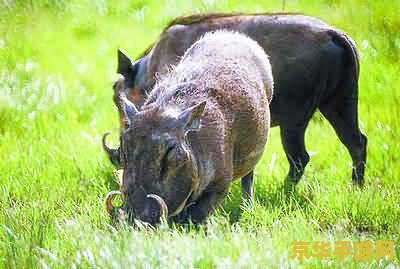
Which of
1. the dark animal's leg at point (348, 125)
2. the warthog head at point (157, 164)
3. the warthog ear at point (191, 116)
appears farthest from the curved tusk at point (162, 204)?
the dark animal's leg at point (348, 125)

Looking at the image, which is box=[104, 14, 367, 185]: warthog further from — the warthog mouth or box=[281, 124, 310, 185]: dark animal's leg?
the warthog mouth

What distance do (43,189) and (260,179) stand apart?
87 centimetres

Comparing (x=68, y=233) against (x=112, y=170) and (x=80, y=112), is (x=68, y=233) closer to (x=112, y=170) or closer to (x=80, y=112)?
(x=112, y=170)

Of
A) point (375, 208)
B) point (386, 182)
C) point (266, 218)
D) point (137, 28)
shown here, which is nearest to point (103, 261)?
point (266, 218)

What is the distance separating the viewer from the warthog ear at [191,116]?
3.26 meters

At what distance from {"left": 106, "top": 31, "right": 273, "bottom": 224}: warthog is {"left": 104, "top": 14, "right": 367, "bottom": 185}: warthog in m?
0.31

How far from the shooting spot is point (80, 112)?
464 cm

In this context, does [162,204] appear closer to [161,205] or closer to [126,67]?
[161,205]

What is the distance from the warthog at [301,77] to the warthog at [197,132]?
312 millimetres

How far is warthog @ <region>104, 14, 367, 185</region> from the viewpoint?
14.0 ft

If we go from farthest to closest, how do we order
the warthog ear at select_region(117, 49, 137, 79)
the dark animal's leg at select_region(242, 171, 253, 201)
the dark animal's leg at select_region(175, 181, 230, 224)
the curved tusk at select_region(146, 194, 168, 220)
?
the warthog ear at select_region(117, 49, 137, 79), the dark animal's leg at select_region(242, 171, 253, 201), the dark animal's leg at select_region(175, 181, 230, 224), the curved tusk at select_region(146, 194, 168, 220)

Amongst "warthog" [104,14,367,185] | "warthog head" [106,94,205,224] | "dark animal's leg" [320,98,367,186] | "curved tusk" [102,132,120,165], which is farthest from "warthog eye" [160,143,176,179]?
"dark animal's leg" [320,98,367,186]

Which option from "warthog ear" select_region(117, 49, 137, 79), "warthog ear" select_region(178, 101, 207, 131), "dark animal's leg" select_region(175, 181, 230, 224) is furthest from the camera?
"warthog ear" select_region(117, 49, 137, 79)

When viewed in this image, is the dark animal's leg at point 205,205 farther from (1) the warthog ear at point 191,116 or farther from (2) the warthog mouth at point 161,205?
(1) the warthog ear at point 191,116
